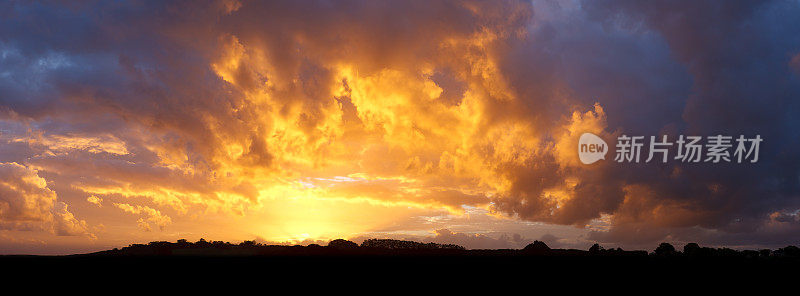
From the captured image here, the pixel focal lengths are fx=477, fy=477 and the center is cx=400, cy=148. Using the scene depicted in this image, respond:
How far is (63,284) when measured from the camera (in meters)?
48.5

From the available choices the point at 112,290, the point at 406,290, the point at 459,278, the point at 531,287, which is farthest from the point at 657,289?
the point at 112,290

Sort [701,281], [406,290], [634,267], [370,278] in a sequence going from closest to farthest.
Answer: [406,290], [370,278], [701,281], [634,267]

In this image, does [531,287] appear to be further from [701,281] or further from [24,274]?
[24,274]

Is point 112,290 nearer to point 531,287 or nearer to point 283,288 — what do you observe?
point 283,288

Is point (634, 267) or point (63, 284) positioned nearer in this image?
point (63, 284)

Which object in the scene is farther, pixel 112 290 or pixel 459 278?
pixel 459 278

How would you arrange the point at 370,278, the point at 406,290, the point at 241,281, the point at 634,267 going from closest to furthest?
the point at 406,290 → the point at 241,281 → the point at 370,278 → the point at 634,267

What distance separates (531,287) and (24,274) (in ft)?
189

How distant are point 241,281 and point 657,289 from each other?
1830 inches

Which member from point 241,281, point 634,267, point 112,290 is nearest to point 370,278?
point 241,281

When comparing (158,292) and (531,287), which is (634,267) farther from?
(158,292)

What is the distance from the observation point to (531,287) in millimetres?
52875

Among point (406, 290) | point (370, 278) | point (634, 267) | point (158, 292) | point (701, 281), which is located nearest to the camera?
point (158, 292)

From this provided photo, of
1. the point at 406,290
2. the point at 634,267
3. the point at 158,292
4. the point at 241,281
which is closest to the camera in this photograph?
the point at 158,292
